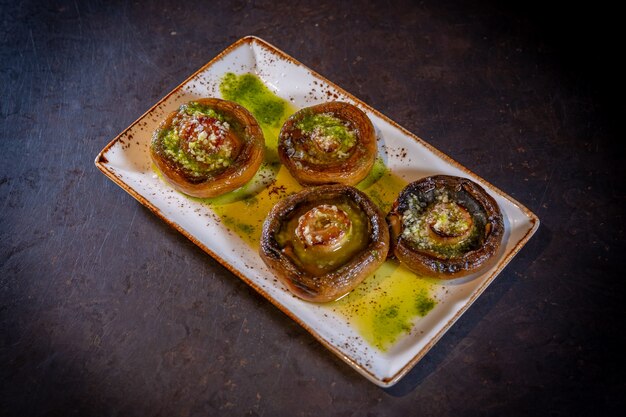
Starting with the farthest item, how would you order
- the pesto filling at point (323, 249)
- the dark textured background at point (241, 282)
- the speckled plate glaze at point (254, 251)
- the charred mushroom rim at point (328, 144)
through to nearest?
1. the charred mushroom rim at point (328, 144)
2. the dark textured background at point (241, 282)
3. the pesto filling at point (323, 249)
4. the speckled plate glaze at point (254, 251)

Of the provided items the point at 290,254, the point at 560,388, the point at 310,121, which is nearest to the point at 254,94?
the point at 310,121

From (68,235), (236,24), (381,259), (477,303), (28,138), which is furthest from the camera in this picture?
(236,24)

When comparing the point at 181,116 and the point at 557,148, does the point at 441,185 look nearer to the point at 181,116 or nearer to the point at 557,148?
the point at 557,148

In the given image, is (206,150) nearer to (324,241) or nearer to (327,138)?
(327,138)

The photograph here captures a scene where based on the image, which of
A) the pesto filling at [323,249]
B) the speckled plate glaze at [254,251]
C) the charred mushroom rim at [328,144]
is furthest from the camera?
the charred mushroom rim at [328,144]

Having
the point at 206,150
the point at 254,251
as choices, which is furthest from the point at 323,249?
the point at 206,150

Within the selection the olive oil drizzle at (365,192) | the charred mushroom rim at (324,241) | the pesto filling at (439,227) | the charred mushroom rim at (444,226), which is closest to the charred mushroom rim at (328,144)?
the charred mushroom rim at (324,241)

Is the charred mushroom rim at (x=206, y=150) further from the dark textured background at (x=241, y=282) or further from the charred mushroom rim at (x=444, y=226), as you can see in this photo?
the charred mushroom rim at (x=444, y=226)
